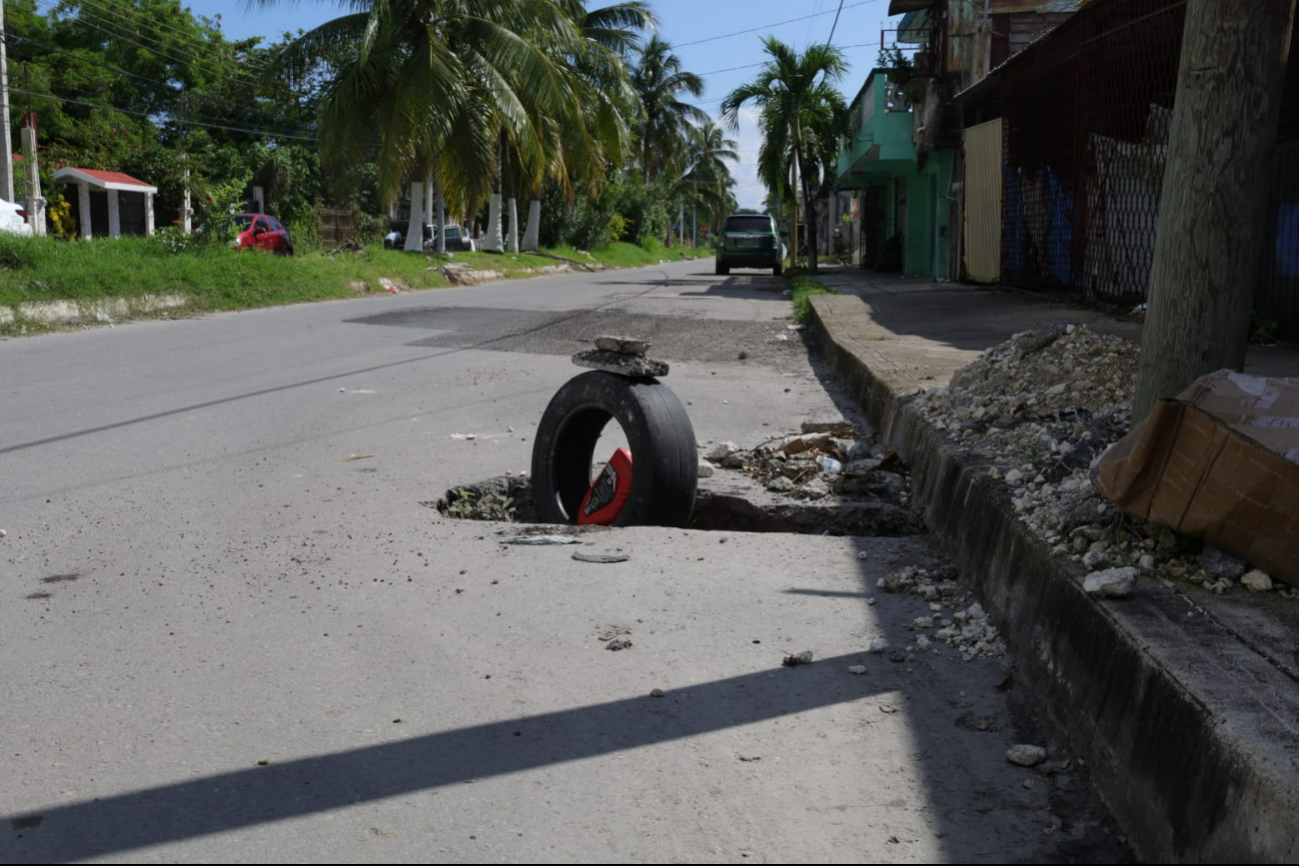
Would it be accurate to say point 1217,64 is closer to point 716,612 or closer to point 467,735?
point 716,612

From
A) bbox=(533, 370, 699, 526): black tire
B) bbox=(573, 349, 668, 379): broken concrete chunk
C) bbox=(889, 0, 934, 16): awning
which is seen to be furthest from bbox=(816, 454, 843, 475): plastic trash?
bbox=(889, 0, 934, 16): awning

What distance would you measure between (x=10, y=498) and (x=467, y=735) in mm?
3680

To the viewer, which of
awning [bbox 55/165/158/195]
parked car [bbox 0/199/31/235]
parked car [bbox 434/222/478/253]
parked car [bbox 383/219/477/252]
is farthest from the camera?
parked car [bbox 434/222/478/253]

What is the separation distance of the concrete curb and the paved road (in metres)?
0.13

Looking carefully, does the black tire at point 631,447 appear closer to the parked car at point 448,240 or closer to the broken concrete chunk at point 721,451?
the broken concrete chunk at point 721,451

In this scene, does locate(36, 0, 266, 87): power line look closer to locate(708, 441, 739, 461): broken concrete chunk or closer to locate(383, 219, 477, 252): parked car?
locate(383, 219, 477, 252): parked car

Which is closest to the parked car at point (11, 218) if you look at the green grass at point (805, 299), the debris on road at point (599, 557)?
the green grass at point (805, 299)

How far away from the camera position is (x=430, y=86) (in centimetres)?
2386

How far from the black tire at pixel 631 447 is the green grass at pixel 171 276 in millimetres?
10286

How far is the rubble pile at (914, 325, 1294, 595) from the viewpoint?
3.28 meters

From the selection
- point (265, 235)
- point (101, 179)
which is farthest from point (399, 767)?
point (101, 179)

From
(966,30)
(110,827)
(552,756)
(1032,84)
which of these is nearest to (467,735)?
(552,756)

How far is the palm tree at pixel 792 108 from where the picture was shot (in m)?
31.2

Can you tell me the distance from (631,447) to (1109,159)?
928 centimetres
